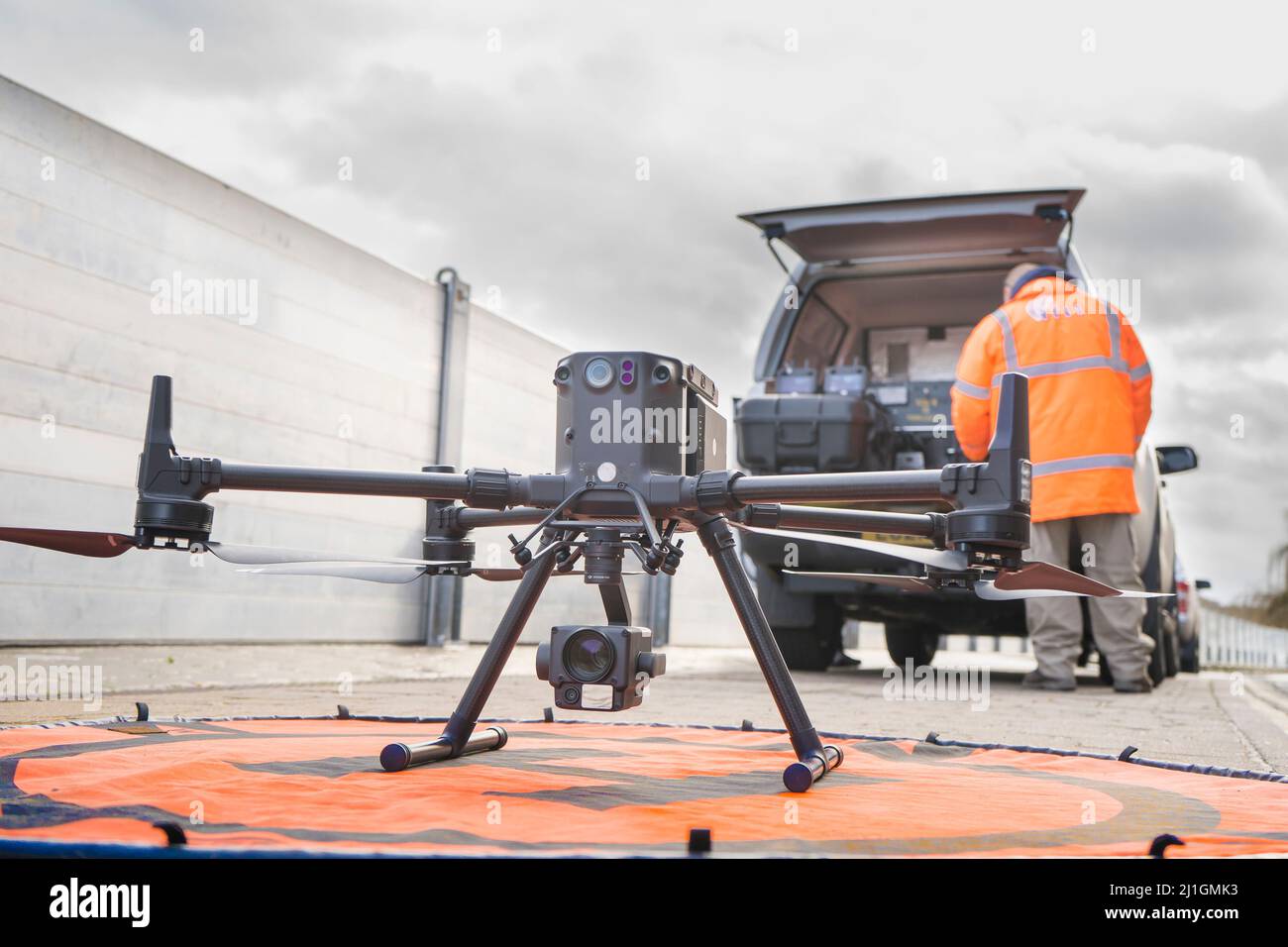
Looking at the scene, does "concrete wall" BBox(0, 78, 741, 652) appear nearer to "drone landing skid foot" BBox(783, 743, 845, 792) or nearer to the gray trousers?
the gray trousers

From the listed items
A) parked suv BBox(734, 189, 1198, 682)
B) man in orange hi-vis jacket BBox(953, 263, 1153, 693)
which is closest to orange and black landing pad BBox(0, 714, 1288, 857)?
man in orange hi-vis jacket BBox(953, 263, 1153, 693)

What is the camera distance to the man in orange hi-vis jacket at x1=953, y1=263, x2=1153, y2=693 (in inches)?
199

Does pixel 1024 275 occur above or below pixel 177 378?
above

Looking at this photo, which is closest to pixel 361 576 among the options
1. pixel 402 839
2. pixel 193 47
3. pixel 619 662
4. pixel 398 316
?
pixel 619 662

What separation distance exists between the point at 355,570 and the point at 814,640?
4.68 m

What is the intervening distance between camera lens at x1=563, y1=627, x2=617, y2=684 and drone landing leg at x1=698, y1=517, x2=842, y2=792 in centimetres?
28

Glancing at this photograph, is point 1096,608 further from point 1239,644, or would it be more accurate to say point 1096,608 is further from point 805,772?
point 1239,644

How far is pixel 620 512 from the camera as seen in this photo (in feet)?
6.73

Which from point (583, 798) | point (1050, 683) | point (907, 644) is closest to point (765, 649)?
point (583, 798)

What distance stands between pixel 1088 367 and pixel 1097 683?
2.28m

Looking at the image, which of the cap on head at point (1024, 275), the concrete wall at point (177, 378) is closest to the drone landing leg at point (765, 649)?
the cap on head at point (1024, 275)

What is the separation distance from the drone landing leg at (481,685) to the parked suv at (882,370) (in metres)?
3.39

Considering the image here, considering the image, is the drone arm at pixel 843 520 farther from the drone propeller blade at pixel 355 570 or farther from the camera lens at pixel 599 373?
the drone propeller blade at pixel 355 570

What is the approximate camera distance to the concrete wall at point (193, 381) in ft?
18.5
